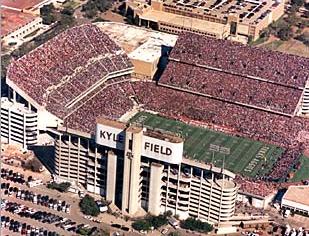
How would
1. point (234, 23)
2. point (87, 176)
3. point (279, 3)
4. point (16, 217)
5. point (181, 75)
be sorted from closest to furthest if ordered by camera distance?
point (16, 217), point (87, 176), point (181, 75), point (234, 23), point (279, 3)

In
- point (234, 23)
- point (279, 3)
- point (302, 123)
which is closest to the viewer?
point (302, 123)

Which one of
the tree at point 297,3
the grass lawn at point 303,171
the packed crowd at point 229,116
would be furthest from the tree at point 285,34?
the grass lawn at point 303,171

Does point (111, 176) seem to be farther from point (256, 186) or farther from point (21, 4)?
point (21, 4)

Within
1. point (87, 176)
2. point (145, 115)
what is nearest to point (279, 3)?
point (145, 115)

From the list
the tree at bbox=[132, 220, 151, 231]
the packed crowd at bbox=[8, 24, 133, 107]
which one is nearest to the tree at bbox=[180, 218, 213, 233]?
the tree at bbox=[132, 220, 151, 231]

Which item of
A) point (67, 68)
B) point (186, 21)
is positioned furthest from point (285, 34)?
point (67, 68)

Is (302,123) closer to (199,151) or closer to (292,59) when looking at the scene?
(292,59)

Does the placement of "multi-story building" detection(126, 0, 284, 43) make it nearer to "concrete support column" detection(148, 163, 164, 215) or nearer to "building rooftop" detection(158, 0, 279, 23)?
"building rooftop" detection(158, 0, 279, 23)
